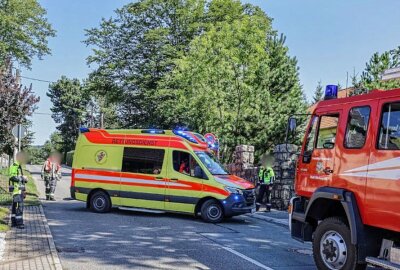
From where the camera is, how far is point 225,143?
76.6 feet

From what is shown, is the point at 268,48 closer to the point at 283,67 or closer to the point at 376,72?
the point at 283,67

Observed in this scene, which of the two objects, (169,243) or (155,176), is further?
(155,176)

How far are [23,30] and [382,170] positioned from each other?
3193 cm

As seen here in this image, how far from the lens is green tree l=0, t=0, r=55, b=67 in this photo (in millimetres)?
31656

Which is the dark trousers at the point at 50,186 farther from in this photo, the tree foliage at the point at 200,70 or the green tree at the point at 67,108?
the green tree at the point at 67,108

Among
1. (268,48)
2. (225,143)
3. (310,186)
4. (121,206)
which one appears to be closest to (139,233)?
(121,206)

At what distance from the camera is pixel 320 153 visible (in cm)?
759

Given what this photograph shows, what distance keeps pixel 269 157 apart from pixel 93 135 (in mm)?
6360

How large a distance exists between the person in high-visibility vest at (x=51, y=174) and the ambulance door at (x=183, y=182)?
6943mm

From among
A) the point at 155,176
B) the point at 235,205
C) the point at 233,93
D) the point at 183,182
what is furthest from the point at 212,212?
the point at 233,93

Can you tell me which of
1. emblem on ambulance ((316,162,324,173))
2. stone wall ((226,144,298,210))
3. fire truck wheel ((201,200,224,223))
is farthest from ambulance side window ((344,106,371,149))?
stone wall ((226,144,298,210))

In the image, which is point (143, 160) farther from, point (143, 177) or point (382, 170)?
point (382, 170)

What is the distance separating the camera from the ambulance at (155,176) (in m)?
13.1

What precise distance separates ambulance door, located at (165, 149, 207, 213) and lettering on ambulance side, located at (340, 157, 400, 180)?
6983mm
